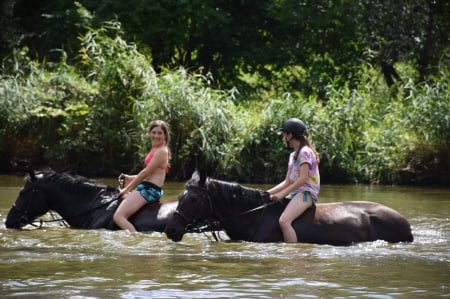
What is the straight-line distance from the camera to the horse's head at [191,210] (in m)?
11.5

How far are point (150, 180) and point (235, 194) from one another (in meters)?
1.60

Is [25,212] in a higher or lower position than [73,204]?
lower

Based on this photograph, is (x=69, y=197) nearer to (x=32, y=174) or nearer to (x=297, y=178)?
(x=32, y=174)

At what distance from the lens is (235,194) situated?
12008 millimetres

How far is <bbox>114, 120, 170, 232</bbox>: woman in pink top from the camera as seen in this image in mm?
13055

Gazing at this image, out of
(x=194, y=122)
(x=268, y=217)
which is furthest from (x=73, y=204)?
(x=194, y=122)

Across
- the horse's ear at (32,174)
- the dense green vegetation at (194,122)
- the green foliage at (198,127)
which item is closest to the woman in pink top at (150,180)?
the horse's ear at (32,174)

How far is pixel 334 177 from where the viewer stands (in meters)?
22.6

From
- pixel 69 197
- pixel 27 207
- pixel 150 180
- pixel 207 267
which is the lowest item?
pixel 207 267

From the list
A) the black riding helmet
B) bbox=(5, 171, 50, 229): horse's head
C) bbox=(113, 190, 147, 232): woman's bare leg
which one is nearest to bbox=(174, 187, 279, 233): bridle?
the black riding helmet

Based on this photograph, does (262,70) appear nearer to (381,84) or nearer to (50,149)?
(381,84)

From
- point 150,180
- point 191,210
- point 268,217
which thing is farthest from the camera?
point 150,180

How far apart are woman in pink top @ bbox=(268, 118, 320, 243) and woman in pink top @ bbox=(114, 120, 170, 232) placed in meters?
1.79

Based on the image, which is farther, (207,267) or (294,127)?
(294,127)
